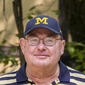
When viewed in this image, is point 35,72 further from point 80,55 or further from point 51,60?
point 80,55

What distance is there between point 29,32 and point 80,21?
4.11 meters

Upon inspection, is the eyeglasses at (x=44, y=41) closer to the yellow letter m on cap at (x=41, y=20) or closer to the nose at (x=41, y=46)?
the nose at (x=41, y=46)

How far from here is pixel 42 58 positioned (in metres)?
2.60

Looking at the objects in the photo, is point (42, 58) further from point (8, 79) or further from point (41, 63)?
point (8, 79)

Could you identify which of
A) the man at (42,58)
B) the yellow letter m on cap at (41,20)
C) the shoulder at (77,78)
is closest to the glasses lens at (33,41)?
the man at (42,58)

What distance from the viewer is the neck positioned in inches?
107

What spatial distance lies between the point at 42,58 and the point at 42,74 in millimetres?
218

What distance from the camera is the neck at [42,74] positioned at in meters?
2.71

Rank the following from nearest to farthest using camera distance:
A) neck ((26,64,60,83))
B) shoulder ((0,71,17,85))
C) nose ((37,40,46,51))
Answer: nose ((37,40,46,51)) < neck ((26,64,60,83)) < shoulder ((0,71,17,85))

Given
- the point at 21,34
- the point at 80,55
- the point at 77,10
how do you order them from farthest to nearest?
the point at 77,10 → the point at 80,55 → the point at 21,34

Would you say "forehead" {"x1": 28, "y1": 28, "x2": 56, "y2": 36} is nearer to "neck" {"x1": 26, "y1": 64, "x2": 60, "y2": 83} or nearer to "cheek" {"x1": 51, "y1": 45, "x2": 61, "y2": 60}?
"cheek" {"x1": 51, "y1": 45, "x2": 61, "y2": 60}

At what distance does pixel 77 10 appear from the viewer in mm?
6516

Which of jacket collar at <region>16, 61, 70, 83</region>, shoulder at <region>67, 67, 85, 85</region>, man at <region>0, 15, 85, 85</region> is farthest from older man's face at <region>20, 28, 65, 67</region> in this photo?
shoulder at <region>67, 67, 85, 85</region>

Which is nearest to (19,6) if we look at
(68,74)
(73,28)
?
(68,74)
